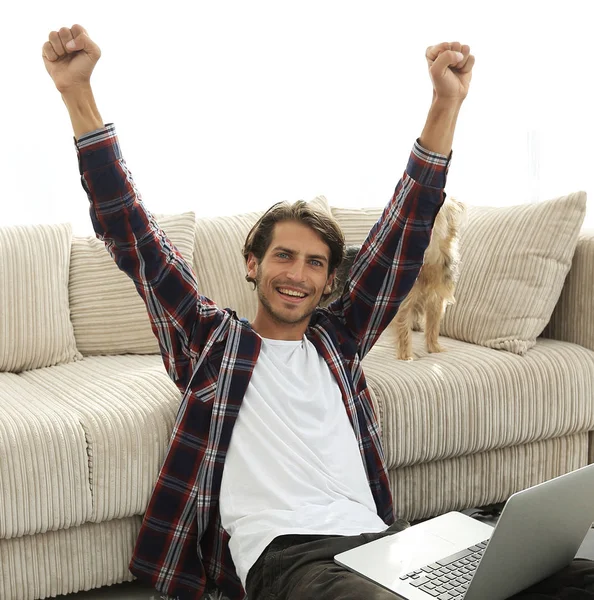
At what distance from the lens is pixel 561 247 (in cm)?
245

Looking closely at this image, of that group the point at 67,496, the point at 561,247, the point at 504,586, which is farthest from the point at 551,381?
the point at 67,496

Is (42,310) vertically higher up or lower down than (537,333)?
higher up

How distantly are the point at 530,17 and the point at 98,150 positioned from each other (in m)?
2.68

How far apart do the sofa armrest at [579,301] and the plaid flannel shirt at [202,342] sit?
0.97 metres

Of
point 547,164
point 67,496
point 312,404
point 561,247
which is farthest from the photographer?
point 547,164

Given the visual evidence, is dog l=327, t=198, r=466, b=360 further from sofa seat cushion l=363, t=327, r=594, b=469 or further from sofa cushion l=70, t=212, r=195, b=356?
sofa cushion l=70, t=212, r=195, b=356

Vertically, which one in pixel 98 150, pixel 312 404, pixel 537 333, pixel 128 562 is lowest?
pixel 128 562

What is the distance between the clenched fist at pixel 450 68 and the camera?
154cm

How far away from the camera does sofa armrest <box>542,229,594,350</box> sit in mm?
2479

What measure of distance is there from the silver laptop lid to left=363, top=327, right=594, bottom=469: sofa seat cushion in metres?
0.82

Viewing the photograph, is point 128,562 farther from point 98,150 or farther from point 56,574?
point 98,150

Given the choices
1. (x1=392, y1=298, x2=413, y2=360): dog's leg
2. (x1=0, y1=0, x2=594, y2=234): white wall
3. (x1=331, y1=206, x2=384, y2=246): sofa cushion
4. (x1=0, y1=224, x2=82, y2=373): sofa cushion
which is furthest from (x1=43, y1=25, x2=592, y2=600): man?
(x1=0, y1=0, x2=594, y2=234): white wall

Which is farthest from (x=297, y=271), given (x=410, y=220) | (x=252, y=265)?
(x=410, y=220)

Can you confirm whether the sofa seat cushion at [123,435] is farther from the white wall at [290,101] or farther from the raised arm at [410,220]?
the white wall at [290,101]
